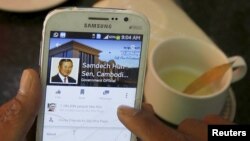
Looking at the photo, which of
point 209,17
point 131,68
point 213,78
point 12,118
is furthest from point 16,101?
point 209,17

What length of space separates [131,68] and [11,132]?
0.13 meters

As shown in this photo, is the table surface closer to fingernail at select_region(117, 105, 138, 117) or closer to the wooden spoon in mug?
the wooden spoon in mug

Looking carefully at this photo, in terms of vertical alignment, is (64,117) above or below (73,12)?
below

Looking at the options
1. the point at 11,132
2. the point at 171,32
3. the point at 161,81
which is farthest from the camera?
the point at 171,32

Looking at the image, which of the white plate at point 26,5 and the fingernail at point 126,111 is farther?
the white plate at point 26,5

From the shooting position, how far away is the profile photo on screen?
492mm

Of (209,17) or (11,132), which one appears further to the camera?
(209,17)

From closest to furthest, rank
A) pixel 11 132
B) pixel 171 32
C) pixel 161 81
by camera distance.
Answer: pixel 11 132
pixel 161 81
pixel 171 32

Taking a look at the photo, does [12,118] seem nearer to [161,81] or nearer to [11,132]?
[11,132]

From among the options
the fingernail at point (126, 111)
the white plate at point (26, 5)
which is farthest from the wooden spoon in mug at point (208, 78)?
the white plate at point (26, 5)

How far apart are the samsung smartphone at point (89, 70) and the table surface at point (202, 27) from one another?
0.15 meters

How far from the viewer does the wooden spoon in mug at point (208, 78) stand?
0.60m

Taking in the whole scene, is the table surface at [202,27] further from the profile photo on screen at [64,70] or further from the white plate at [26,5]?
the profile photo on screen at [64,70]

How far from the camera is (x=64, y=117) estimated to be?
511 millimetres
